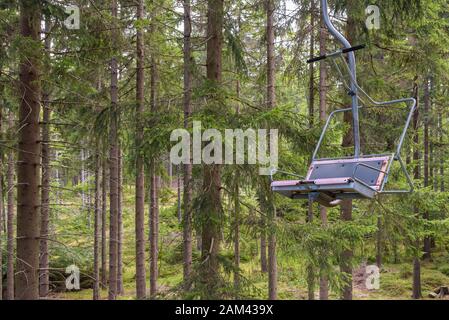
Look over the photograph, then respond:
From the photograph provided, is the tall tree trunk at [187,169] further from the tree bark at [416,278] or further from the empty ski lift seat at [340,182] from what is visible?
the tree bark at [416,278]

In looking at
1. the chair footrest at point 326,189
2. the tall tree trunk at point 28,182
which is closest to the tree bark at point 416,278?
the tall tree trunk at point 28,182

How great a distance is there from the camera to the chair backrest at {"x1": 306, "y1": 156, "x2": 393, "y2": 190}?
3.67m

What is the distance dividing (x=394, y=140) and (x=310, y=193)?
961 centimetres

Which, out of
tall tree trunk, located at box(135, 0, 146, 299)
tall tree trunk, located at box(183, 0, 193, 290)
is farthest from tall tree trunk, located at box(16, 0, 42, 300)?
tall tree trunk, located at box(135, 0, 146, 299)

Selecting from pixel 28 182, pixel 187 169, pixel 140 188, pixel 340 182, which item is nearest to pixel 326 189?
pixel 340 182

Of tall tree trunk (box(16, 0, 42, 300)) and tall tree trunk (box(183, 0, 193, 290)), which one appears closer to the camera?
tall tree trunk (box(183, 0, 193, 290))

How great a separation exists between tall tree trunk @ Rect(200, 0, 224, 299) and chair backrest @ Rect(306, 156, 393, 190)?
7.11 feet

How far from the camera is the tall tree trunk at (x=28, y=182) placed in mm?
6988

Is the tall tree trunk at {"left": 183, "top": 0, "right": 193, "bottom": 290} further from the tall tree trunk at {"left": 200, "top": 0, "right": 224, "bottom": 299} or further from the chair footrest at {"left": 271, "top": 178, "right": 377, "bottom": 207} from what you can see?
the chair footrest at {"left": 271, "top": 178, "right": 377, "bottom": 207}

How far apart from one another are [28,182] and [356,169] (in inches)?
214

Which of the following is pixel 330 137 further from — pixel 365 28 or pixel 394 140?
pixel 394 140
